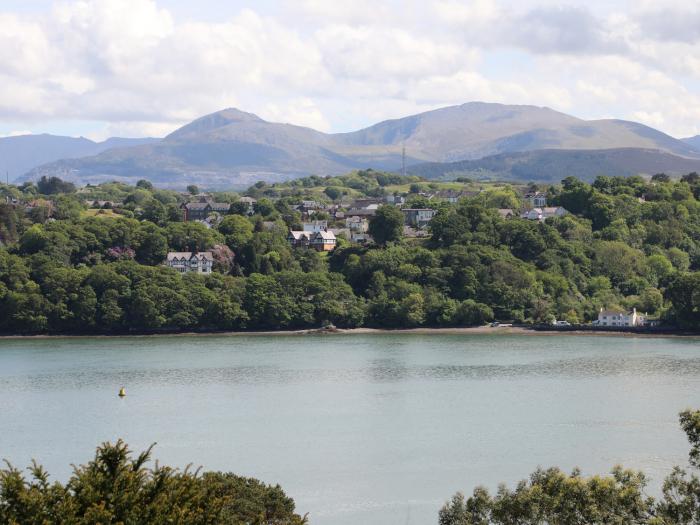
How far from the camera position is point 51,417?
1238 inches

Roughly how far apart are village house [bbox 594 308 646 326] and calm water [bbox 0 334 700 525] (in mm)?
5958

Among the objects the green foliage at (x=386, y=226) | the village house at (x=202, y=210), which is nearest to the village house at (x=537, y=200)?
the green foliage at (x=386, y=226)

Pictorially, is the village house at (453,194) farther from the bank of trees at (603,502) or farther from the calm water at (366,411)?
the bank of trees at (603,502)

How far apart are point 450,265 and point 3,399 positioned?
30.4 m

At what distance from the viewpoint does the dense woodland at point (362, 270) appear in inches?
2215

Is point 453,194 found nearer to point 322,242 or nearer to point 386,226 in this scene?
point 322,242

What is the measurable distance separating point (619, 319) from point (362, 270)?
1380 centimetres

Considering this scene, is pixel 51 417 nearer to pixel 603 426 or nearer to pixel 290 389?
pixel 290 389

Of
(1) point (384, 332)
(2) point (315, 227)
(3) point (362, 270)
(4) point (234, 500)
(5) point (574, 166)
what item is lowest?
(1) point (384, 332)

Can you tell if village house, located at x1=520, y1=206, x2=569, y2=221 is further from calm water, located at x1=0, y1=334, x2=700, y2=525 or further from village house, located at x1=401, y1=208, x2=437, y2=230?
calm water, located at x1=0, y1=334, x2=700, y2=525

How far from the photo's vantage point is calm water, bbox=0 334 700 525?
2409 cm

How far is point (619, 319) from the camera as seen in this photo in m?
55.3

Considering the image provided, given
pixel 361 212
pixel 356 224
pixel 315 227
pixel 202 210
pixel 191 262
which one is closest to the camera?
pixel 191 262

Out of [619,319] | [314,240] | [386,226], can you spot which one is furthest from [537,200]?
[619,319]
